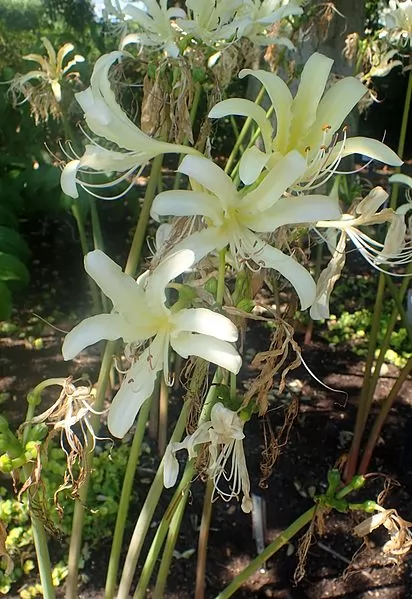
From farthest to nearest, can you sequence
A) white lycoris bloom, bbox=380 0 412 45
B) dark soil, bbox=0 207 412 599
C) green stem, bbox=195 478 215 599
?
1. dark soil, bbox=0 207 412 599
2. white lycoris bloom, bbox=380 0 412 45
3. green stem, bbox=195 478 215 599

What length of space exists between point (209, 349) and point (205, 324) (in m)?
0.03

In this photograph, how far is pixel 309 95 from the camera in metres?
0.81

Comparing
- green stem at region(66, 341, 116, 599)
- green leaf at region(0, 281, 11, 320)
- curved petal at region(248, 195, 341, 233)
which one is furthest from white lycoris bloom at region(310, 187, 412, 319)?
green leaf at region(0, 281, 11, 320)

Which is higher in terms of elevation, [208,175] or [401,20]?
[401,20]

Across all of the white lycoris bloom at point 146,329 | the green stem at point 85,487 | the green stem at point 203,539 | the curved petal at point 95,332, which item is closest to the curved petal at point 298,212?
the white lycoris bloom at point 146,329

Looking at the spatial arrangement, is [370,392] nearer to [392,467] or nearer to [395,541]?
[392,467]

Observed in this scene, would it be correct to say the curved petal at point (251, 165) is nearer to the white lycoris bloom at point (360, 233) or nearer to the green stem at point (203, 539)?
the white lycoris bloom at point (360, 233)

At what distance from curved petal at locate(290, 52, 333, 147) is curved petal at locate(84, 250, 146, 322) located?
0.91 feet

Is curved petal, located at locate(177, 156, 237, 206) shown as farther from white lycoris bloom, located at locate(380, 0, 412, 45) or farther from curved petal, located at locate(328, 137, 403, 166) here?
white lycoris bloom, located at locate(380, 0, 412, 45)

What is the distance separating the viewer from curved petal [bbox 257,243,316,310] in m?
0.77

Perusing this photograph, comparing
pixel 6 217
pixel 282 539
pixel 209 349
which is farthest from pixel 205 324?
pixel 6 217

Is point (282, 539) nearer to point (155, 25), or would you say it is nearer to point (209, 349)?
point (209, 349)

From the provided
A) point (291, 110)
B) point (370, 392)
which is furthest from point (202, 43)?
point (370, 392)

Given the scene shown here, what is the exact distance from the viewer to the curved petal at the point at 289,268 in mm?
768
